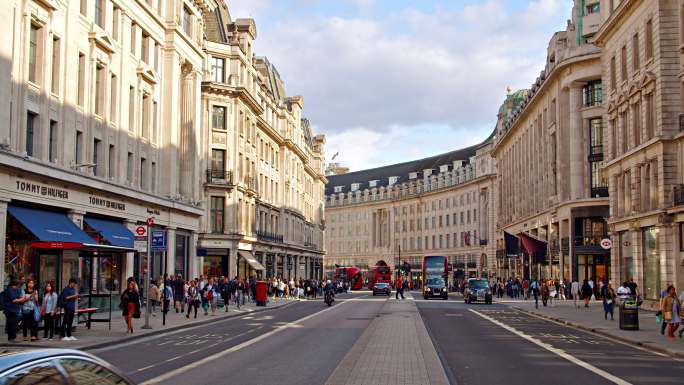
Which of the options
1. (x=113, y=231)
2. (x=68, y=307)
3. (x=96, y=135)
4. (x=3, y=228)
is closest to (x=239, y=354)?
(x=68, y=307)

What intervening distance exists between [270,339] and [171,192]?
22.5 metres

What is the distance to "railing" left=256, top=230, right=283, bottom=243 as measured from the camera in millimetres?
70806

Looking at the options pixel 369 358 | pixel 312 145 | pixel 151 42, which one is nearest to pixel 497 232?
pixel 312 145

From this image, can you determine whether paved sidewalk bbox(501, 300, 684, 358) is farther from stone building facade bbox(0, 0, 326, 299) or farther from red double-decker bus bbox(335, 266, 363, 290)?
red double-decker bus bbox(335, 266, 363, 290)

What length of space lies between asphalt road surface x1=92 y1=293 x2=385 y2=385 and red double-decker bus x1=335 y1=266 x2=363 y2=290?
7189 centimetres

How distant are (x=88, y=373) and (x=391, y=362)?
37.2ft

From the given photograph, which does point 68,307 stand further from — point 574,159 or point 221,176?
point 574,159

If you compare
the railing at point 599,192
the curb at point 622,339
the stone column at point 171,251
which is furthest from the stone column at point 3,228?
the railing at point 599,192

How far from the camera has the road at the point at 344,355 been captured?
14.7 metres

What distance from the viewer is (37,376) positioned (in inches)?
189

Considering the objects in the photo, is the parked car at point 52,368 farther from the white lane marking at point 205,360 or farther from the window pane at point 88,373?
the white lane marking at point 205,360

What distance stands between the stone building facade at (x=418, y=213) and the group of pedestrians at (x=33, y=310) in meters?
87.0

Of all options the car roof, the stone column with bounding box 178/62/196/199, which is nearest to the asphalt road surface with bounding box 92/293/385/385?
the car roof

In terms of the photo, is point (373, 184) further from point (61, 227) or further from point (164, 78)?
point (61, 227)
